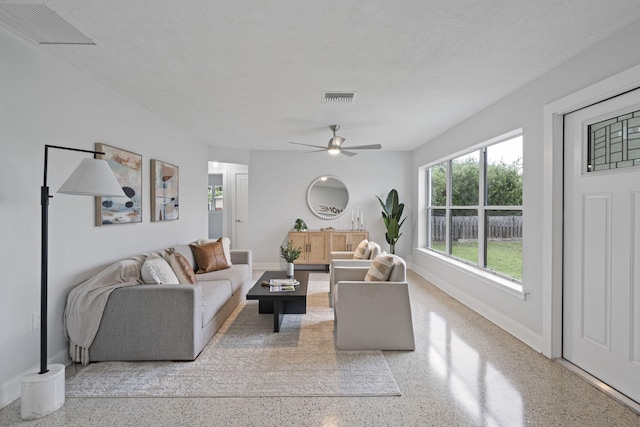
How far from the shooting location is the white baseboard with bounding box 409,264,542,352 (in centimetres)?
302

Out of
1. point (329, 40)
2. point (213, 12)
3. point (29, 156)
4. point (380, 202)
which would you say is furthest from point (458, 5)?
point (380, 202)

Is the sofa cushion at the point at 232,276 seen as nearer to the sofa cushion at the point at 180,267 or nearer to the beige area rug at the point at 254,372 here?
the sofa cushion at the point at 180,267

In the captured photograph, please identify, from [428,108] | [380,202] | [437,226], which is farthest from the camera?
[380,202]

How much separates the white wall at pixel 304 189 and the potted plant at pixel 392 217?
198 mm

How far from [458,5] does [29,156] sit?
9.84 ft

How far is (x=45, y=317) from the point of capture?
2098mm

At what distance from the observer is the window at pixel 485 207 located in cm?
362

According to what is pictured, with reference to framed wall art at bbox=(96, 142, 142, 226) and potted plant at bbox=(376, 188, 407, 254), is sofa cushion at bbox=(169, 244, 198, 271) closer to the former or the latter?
framed wall art at bbox=(96, 142, 142, 226)

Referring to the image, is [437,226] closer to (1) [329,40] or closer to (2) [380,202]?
(2) [380,202]

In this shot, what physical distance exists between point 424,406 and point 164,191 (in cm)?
379

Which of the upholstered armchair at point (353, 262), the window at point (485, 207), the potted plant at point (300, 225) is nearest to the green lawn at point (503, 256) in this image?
the window at point (485, 207)

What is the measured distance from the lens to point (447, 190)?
5461 millimetres

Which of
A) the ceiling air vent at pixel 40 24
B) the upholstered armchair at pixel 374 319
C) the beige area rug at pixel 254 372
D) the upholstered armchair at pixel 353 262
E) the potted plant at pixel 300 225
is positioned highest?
the ceiling air vent at pixel 40 24

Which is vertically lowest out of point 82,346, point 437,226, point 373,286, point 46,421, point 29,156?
point 46,421
